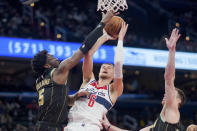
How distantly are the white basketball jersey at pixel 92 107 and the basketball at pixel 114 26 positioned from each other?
731mm

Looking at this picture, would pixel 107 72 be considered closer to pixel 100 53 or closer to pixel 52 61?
→ pixel 52 61

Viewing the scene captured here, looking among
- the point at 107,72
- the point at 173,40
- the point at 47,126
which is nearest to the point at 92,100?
the point at 107,72

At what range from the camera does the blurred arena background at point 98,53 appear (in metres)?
12.6

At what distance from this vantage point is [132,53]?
13.6 metres

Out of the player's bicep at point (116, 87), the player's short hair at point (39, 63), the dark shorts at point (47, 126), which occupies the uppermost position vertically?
the player's short hair at point (39, 63)

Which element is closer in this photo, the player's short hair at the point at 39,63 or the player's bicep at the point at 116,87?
the player's short hair at the point at 39,63

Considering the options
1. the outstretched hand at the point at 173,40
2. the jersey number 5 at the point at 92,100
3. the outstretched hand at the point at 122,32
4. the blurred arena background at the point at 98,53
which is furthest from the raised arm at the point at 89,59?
the blurred arena background at the point at 98,53

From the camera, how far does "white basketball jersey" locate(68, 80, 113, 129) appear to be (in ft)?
14.9

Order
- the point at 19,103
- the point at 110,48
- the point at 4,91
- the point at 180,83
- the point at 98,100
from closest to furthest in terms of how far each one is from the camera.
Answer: the point at 98,100 < the point at 110,48 < the point at 19,103 < the point at 4,91 < the point at 180,83

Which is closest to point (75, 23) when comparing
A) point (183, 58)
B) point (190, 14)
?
point (183, 58)

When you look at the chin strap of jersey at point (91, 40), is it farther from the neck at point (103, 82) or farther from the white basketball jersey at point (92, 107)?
the neck at point (103, 82)

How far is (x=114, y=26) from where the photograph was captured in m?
4.69

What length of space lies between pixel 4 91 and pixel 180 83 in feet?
36.0

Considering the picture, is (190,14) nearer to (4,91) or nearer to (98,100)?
(4,91)
